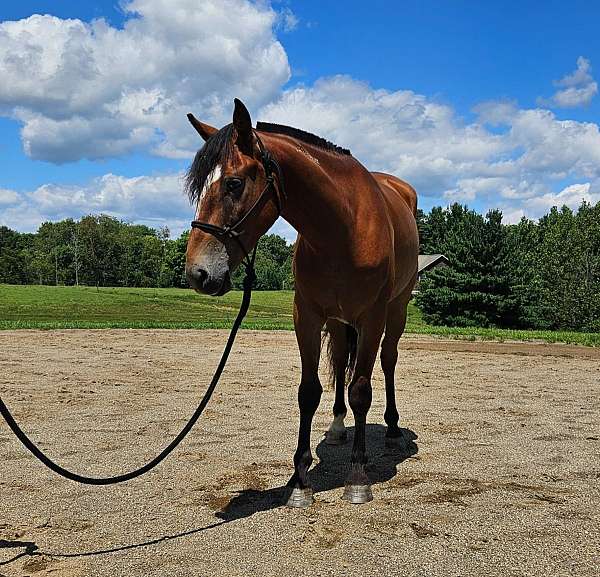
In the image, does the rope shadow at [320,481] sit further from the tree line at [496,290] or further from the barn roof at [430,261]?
the barn roof at [430,261]

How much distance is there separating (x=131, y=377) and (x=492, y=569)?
7668 mm

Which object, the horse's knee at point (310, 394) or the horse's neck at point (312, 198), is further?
the horse's knee at point (310, 394)

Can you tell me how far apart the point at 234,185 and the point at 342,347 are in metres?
2.75

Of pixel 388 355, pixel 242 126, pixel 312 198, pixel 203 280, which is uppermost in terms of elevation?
pixel 242 126

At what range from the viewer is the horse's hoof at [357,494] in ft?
13.7

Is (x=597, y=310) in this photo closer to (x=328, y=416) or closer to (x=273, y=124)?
(x=328, y=416)

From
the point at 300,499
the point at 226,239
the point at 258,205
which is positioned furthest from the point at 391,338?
the point at 226,239

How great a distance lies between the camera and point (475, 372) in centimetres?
1075

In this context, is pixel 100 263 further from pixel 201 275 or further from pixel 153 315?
pixel 201 275

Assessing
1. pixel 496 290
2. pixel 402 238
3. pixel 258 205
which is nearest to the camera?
pixel 258 205

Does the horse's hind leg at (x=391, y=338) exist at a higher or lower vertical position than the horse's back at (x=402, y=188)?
lower

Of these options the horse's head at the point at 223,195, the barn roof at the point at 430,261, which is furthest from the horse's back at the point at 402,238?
the barn roof at the point at 430,261

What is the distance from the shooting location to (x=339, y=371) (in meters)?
5.85

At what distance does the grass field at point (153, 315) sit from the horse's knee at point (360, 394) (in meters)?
13.4
